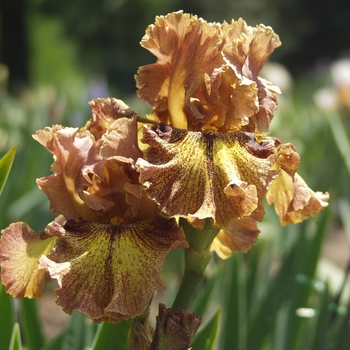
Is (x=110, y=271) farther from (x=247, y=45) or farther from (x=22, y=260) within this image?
(x=247, y=45)

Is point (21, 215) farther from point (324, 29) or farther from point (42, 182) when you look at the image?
point (324, 29)

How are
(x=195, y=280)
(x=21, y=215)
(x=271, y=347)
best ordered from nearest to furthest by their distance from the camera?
(x=195, y=280), (x=271, y=347), (x=21, y=215)

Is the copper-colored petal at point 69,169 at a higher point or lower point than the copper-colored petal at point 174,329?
higher

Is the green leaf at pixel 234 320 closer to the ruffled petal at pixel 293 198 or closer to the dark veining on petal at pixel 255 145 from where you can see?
the ruffled petal at pixel 293 198

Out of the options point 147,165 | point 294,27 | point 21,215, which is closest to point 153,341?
point 147,165

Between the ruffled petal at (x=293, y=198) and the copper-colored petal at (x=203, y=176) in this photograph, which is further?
the ruffled petal at (x=293, y=198)

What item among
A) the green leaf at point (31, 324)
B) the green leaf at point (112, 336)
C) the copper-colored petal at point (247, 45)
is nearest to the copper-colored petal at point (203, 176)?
the copper-colored petal at point (247, 45)

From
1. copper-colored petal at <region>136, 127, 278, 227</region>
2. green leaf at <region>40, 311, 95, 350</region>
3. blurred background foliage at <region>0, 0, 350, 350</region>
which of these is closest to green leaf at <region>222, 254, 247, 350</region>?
blurred background foliage at <region>0, 0, 350, 350</region>
